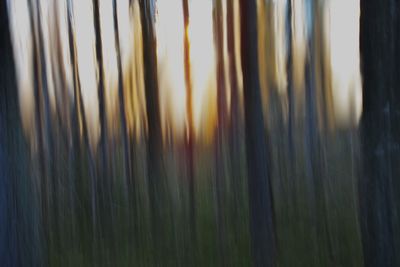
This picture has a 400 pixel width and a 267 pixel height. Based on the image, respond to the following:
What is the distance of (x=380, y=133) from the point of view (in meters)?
1.64

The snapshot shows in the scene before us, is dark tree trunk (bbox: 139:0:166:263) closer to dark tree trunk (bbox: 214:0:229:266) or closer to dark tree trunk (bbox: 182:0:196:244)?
dark tree trunk (bbox: 182:0:196:244)

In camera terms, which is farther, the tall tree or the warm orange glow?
the tall tree

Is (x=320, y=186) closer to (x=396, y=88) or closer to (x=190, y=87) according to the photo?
(x=396, y=88)

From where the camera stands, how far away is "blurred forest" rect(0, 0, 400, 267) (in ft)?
5.43

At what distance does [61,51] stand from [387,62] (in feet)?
3.89

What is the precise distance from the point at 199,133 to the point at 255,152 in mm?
216

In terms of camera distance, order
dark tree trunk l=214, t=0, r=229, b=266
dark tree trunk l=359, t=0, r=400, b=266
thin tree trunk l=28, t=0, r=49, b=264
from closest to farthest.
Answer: dark tree trunk l=359, t=0, r=400, b=266, dark tree trunk l=214, t=0, r=229, b=266, thin tree trunk l=28, t=0, r=49, b=264

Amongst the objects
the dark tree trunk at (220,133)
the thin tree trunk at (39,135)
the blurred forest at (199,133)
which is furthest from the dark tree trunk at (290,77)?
the thin tree trunk at (39,135)

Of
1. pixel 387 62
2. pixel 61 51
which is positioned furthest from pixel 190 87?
pixel 387 62

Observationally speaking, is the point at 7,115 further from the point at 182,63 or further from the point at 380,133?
the point at 380,133

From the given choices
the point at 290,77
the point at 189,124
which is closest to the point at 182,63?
the point at 189,124

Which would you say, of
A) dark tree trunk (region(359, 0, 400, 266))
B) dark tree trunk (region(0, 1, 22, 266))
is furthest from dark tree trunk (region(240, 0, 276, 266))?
dark tree trunk (region(0, 1, 22, 266))

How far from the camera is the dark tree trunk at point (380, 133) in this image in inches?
64.0

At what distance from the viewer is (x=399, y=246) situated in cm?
163
